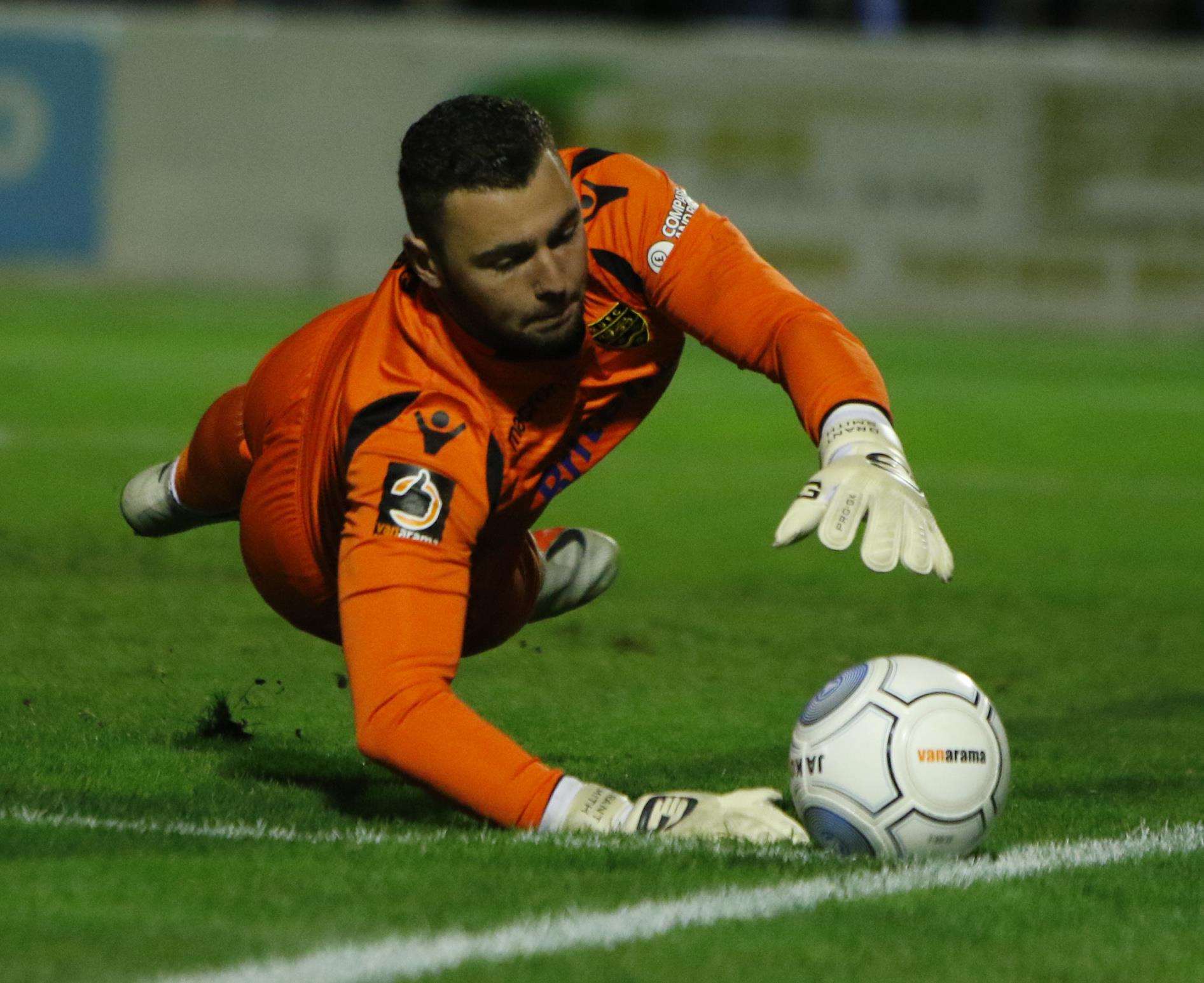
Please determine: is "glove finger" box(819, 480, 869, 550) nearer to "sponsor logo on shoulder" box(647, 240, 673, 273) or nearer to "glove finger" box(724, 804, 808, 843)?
"glove finger" box(724, 804, 808, 843)

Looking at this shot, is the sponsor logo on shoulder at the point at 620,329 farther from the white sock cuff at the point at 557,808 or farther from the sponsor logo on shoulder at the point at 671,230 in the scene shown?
the white sock cuff at the point at 557,808

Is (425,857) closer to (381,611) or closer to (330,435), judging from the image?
(381,611)

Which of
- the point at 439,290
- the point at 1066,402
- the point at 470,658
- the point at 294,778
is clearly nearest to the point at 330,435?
the point at 439,290

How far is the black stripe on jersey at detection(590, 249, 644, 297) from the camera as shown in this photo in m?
4.14

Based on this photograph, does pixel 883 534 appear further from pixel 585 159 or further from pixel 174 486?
pixel 174 486

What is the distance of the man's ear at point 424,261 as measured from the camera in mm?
3803

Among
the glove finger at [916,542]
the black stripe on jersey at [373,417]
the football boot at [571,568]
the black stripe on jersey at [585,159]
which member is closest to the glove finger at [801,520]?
the glove finger at [916,542]

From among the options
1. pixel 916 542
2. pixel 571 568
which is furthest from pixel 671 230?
pixel 571 568

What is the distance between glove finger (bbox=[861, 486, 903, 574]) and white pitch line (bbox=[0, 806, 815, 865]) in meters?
0.61

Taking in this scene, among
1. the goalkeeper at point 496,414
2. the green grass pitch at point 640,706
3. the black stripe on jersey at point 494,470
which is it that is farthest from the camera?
the black stripe on jersey at point 494,470

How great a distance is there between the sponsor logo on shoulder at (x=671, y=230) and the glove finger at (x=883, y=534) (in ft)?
3.07

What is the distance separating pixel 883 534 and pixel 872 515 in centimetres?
6

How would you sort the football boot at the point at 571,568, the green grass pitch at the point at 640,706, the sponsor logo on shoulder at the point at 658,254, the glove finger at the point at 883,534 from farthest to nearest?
the football boot at the point at 571,568 < the sponsor logo on shoulder at the point at 658,254 < the glove finger at the point at 883,534 < the green grass pitch at the point at 640,706

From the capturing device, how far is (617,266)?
4.15 metres
